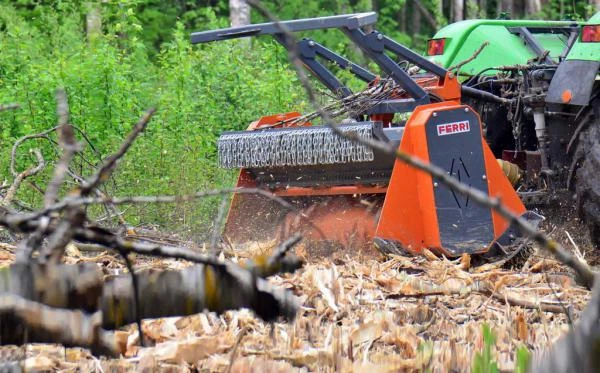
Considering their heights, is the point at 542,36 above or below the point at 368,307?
above

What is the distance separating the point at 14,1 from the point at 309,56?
10702 mm

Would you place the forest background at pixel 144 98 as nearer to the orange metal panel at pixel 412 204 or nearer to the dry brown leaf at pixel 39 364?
the orange metal panel at pixel 412 204

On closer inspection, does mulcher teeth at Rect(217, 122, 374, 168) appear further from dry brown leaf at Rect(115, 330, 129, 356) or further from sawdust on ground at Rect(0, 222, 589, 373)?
dry brown leaf at Rect(115, 330, 129, 356)

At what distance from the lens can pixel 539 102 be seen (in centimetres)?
673

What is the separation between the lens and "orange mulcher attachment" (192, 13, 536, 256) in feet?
19.9

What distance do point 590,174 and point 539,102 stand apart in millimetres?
645

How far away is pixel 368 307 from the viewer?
14.1 feet

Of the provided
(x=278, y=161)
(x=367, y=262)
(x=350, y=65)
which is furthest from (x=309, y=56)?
(x=367, y=262)

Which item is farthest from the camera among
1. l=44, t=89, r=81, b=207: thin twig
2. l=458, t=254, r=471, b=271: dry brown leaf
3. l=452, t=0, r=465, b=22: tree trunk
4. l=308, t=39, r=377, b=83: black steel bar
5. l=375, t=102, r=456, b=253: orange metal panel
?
l=452, t=0, r=465, b=22: tree trunk

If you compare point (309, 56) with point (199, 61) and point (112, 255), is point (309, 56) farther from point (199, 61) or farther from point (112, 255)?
point (199, 61)

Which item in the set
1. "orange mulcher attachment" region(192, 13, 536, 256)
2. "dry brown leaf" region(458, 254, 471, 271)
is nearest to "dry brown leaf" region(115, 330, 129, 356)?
"orange mulcher attachment" region(192, 13, 536, 256)

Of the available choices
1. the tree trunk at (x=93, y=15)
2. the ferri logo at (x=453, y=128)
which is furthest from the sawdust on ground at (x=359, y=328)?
the tree trunk at (x=93, y=15)

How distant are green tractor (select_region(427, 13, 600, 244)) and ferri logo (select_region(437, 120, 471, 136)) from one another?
701 mm

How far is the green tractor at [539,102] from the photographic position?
21.1ft
